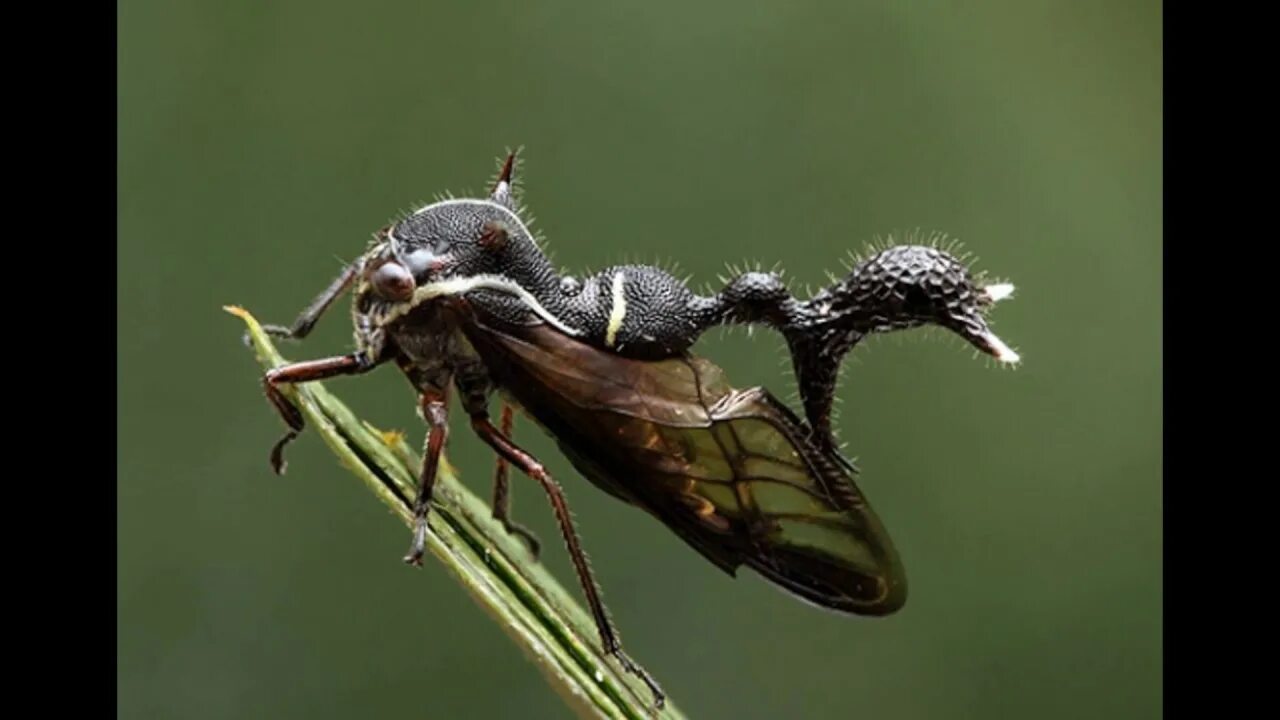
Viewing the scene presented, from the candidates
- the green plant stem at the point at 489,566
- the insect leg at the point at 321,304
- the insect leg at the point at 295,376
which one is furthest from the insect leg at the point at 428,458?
the insect leg at the point at 321,304

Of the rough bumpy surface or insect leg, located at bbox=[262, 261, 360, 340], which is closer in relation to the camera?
the rough bumpy surface

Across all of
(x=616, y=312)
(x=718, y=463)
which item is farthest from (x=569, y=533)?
(x=616, y=312)

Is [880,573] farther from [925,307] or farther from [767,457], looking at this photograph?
[925,307]

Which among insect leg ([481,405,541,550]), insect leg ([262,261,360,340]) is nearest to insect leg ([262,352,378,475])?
insect leg ([262,261,360,340])

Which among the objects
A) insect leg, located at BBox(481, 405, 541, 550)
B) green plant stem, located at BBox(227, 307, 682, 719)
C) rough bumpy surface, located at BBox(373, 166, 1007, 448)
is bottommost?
green plant stem, located at BBox(227, 307, 682, 719)

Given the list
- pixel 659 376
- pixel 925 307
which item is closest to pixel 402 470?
pixel 659 376

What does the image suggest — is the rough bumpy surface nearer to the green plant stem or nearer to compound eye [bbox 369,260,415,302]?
compound eye [bbox 369,260,415,302]
